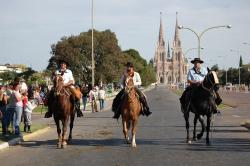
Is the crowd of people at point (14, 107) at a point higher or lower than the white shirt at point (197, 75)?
lower

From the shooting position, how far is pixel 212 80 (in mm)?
15781

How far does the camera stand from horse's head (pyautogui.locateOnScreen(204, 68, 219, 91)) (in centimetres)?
1574

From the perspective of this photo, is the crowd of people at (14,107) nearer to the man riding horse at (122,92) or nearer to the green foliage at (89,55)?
the man riding horse at (122,92)

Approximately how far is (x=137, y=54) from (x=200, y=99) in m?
159

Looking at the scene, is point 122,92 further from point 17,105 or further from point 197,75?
point 17,105

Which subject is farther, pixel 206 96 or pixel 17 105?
pixel 17 105

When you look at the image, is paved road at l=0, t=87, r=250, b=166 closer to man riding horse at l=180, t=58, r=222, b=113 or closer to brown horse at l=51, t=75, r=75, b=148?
brown horse at l=51, t=75, r=75, b=148

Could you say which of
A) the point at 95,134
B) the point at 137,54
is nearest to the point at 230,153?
the point at 95,134

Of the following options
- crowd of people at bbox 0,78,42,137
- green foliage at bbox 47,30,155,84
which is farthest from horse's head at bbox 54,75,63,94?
green foliage at bbox 47,30,155,84

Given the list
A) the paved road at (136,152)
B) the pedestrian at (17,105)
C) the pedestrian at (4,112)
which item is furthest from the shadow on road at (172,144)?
the pedestrian at (4,112)

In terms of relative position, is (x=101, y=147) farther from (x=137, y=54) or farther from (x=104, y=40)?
(x=137, y=54)

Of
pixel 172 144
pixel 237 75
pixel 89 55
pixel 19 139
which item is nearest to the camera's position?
pixel 172 144

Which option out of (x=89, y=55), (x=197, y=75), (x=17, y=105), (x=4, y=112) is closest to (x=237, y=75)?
(x=89, y=55)

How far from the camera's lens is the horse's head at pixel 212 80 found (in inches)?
620
